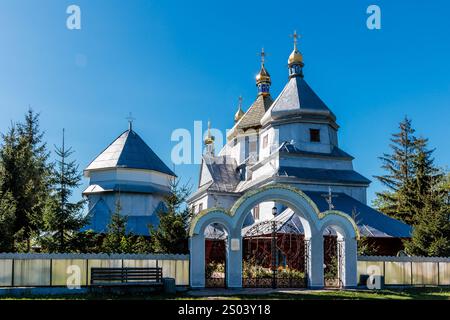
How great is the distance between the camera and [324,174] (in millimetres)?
33562

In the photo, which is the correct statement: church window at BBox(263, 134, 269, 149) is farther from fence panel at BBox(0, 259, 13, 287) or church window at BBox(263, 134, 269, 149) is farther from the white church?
fence panel at BBox(0, 259, 13, 287)

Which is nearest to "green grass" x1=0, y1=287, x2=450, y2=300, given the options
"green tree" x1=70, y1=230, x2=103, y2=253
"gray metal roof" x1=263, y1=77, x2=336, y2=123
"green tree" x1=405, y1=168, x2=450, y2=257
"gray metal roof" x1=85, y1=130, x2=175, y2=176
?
"green tree" x1=70, y1=230, x2=103, y2=253

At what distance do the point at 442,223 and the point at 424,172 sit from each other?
1455cm

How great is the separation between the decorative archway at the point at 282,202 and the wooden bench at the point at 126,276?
1.35m

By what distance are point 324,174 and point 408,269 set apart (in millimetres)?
13178

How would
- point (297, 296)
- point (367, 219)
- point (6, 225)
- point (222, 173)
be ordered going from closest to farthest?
point (297, 296) → point (6, 225) → point (367, 219) → point (222, 173)

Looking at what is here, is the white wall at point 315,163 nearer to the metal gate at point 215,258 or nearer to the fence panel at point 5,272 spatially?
the metal gate at point 215,258

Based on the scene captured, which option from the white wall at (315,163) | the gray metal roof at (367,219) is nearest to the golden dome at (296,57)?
the white wall at (315,163)

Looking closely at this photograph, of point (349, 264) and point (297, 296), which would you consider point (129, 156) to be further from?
point (297, 296)

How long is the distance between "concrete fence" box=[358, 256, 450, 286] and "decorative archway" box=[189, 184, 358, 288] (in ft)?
2.72

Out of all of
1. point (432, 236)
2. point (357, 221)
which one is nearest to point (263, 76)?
point (357, 221)

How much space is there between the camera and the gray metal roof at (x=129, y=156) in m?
35.9
